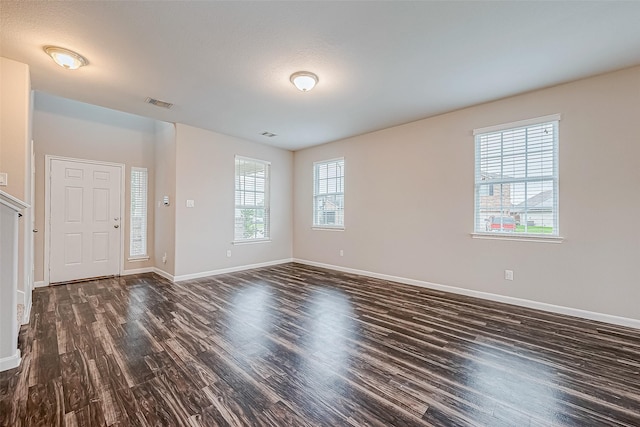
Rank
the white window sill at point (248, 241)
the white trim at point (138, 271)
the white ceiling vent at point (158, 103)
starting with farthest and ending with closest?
the white window sill at point (248, 241) → the white trim at point (138, 271) → the white ceiling vent at point (158, 103)

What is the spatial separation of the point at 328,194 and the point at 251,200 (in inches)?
64.1

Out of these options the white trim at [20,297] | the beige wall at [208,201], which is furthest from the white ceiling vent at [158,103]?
the white trim at [20,297]

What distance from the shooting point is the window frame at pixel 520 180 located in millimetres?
3256

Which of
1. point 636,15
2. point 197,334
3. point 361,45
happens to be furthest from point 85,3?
point 636,15

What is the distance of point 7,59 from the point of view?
271 cm

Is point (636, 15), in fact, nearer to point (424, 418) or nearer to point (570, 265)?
point (570, 265)

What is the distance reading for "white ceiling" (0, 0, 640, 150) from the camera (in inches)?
82.0

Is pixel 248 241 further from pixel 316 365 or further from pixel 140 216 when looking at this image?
pixel 316 365

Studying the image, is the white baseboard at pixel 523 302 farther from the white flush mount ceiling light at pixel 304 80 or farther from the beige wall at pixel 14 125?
the beige wall at pixel 14 125

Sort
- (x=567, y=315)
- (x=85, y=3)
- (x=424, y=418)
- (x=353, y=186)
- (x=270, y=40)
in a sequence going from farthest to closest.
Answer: (x=353, y=186) < (x=567, y=315) < (x=270, y=40) < (x=85, y=3) < (x=424, y=418)

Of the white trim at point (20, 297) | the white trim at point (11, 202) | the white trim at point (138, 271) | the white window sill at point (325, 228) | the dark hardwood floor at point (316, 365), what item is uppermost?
the white trim at point (11, 202)

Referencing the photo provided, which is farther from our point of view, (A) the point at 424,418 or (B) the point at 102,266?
(B) the point at 102,266

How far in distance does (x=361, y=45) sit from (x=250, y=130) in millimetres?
3024

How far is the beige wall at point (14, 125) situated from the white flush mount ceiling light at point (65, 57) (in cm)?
48
